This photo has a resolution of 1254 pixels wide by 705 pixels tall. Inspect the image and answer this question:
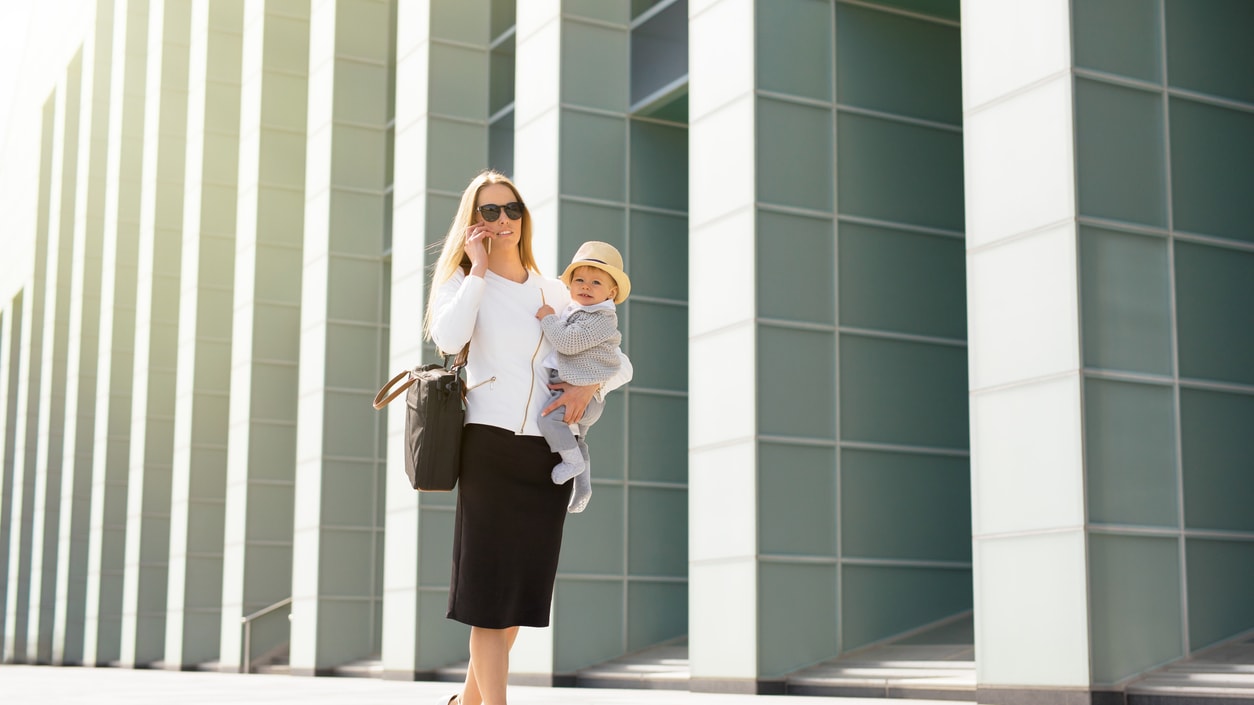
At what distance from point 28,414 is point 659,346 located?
38.0 metres

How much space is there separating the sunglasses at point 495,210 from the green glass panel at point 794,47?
8301 mm

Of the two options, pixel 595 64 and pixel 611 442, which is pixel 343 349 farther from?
pixel 595 64

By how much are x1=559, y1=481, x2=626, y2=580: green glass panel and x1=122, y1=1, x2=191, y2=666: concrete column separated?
56.3ft

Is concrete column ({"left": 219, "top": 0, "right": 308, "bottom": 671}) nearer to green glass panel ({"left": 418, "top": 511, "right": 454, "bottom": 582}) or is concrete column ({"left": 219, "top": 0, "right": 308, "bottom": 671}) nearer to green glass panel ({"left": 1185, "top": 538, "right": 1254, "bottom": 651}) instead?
green glass panel ({"left": 418, "top": 511, "right": 454, "bottom": 582})

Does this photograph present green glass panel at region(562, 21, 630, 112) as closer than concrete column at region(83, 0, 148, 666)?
Yes

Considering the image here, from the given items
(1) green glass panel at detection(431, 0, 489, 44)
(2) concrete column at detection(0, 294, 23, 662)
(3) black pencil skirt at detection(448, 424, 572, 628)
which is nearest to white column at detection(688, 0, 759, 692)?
(1) green glass panel at detection(431, 0, 489, 44)

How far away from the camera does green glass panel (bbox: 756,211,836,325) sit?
41.3ft

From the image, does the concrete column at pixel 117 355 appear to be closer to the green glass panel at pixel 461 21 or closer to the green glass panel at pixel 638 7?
the green glass panel at pixel 461 21

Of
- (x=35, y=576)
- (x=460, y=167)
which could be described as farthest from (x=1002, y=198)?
(x=35, y=576)

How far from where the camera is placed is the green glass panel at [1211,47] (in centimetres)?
1030

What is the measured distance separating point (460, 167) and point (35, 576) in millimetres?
30730

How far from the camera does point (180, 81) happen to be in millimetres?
31438

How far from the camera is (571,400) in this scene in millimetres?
4773

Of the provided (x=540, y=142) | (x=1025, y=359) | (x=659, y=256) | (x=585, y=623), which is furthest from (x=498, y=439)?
(x=659, y=256)
